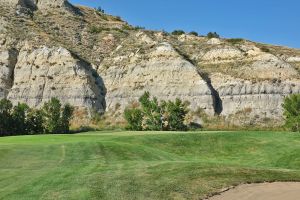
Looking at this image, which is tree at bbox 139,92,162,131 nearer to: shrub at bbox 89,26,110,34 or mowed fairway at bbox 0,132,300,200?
mowed fairway at bbox 0,132,300,200

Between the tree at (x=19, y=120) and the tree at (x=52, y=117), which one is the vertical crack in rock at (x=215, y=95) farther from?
the tree at (x=19, y=120)

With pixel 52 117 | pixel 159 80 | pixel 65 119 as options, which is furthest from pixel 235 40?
pixel 52 117

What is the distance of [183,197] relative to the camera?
1702 centimetres

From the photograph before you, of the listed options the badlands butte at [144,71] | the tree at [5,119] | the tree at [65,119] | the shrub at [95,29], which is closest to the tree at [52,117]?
the tree at [65,119]

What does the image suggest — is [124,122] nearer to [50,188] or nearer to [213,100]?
[213,100]

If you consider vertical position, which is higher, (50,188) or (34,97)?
(34,97)

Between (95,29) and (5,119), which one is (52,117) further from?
(95,29)

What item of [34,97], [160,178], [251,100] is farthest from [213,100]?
[160,178]

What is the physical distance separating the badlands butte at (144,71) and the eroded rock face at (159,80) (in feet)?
0.60

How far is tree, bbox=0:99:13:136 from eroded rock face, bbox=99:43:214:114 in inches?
889

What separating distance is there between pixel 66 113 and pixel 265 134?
4289 cm

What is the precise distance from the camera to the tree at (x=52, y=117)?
75750 mm

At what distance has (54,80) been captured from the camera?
93875 millimetres

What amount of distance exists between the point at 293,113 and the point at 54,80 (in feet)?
152
